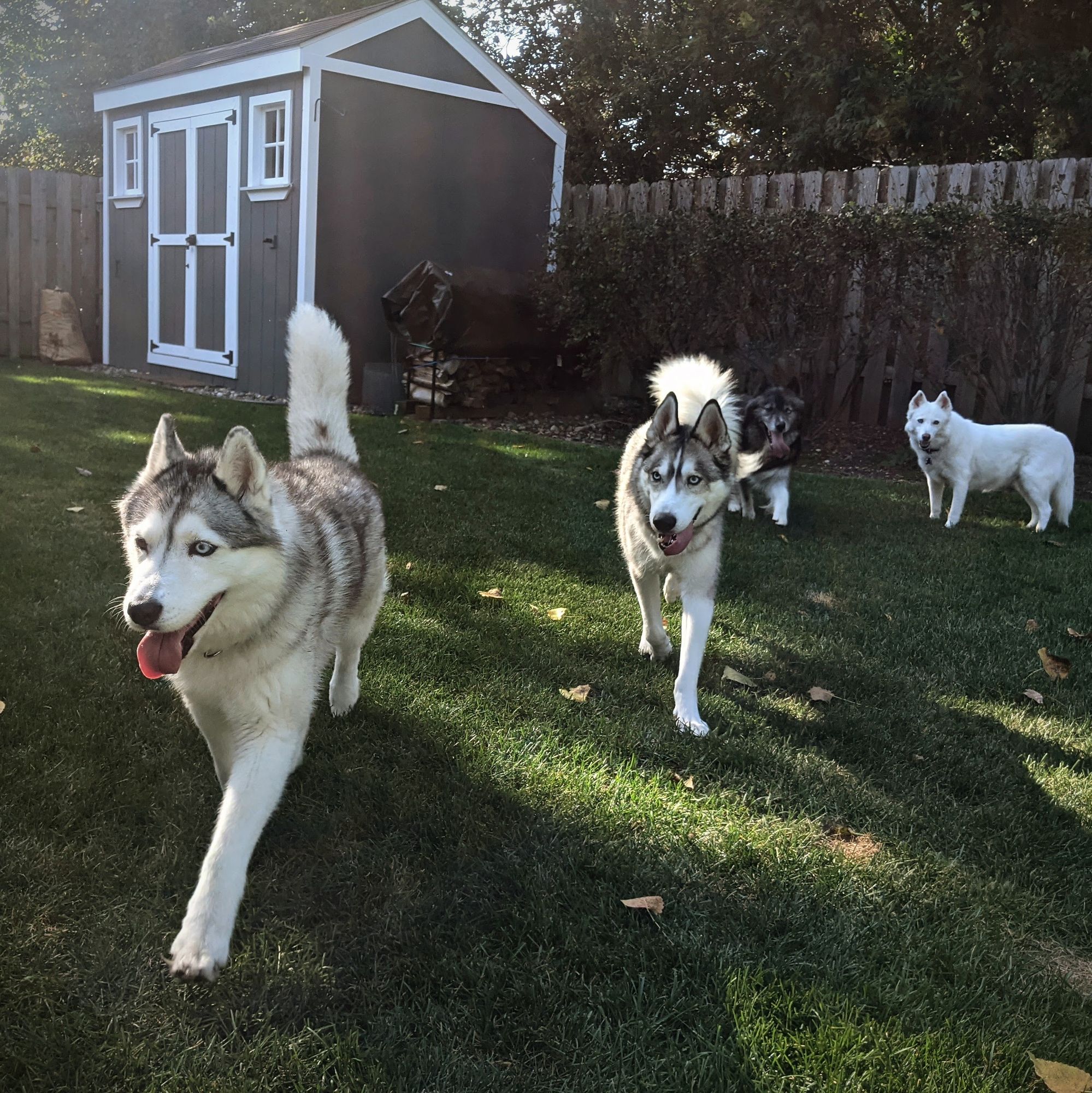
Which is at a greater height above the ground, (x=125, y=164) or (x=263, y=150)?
(x=125, y=164)

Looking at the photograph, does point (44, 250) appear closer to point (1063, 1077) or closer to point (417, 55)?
point (417, 55)

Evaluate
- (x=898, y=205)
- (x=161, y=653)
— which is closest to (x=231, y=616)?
(x=161, y=653)

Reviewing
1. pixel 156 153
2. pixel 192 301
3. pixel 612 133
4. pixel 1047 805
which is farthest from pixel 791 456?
pixel 612 133

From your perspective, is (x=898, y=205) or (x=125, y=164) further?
(x=125, y=164)

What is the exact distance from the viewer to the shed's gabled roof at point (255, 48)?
36.0 ft

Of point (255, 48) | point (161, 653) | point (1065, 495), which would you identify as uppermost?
point (255, 48)

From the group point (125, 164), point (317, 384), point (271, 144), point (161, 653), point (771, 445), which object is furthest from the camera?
point (125, 164)

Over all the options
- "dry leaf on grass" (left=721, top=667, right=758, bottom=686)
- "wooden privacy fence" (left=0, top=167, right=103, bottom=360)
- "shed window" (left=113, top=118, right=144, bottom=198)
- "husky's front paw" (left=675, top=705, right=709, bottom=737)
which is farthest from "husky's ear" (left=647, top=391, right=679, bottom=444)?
"wooden privacy fence" (left=0, top=167, right=103, bottom=360)

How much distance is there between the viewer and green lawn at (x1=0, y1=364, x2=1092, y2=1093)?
6.28ft

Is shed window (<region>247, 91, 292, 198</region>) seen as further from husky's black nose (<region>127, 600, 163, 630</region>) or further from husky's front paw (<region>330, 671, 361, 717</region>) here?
husky's black nose (<region>127, 600, 163, 630</region>)

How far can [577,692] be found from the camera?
3623mm

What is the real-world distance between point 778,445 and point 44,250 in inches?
497

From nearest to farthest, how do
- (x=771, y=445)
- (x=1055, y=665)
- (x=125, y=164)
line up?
(x=1055, y=665) → (x=771, y=445) → (x=125, y=164)

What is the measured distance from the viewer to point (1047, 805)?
2994mm
